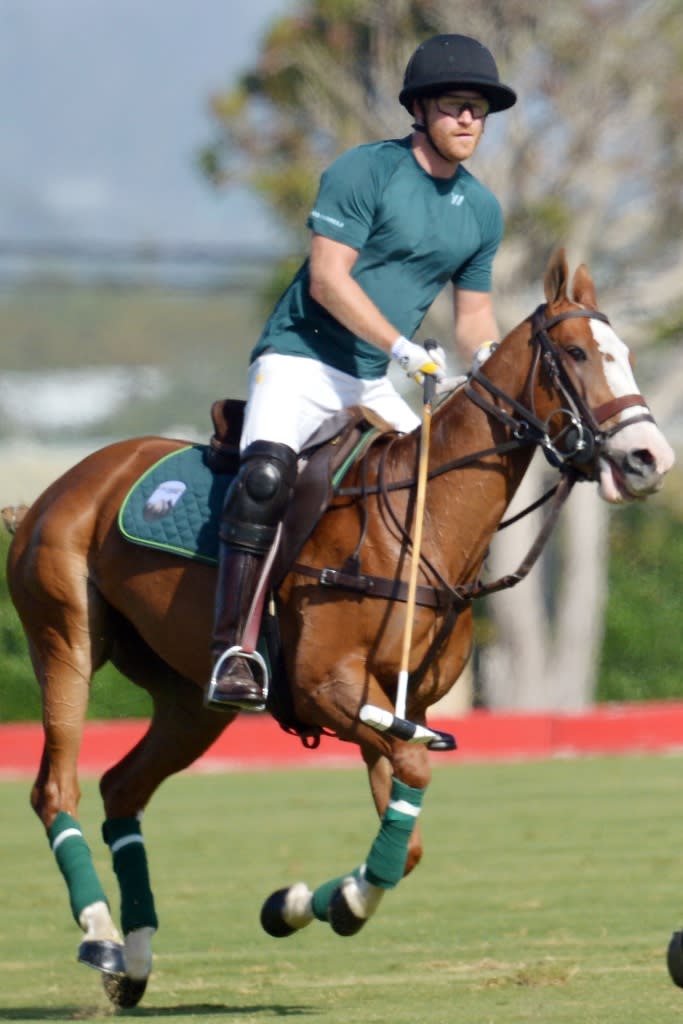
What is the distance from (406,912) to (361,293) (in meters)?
3.13

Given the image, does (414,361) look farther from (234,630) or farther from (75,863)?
(75,863)

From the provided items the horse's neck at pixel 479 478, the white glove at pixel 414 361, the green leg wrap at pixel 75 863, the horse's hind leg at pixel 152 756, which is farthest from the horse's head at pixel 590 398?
the green leg wrap at pixel 75 863

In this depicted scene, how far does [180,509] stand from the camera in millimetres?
5699

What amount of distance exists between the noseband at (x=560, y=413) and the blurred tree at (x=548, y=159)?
1362cm

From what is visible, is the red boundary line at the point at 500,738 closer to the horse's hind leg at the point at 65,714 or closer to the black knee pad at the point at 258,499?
the horse's hind leg at the point at 65,714

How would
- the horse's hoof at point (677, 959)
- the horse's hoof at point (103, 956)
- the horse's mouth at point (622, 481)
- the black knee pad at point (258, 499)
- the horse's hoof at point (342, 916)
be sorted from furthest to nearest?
the horse's hoof at point (103, 956)
the black knee pad at point (258, 499)
the horse's hoof at point (342, 916)
the horse's mouth at point (622, 481)
the horse's hoof at point (677, 959)

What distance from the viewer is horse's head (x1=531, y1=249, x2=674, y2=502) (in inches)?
194

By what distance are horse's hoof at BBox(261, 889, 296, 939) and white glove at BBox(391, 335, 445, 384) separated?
59.2 inches

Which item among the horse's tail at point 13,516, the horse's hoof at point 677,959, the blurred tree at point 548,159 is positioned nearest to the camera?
the horse's hoof at point 677,959

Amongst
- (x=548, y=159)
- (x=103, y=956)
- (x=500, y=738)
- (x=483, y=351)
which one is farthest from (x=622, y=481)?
(x=548, y=159)

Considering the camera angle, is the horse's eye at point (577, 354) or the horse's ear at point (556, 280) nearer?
the horse's eye at point (577, 354)

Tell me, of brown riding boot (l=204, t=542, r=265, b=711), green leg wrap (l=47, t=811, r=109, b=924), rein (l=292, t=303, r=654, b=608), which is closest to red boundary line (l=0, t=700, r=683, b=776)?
green leg wrap (l=47, t=811, r=109, b=924)

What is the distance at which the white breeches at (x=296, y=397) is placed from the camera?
5477 mm

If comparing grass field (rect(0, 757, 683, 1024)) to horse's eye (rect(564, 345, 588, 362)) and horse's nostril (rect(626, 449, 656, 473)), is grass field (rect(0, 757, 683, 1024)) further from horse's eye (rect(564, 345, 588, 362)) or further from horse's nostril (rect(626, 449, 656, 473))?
horse's eye (rect(564, 345, 588, 362))
